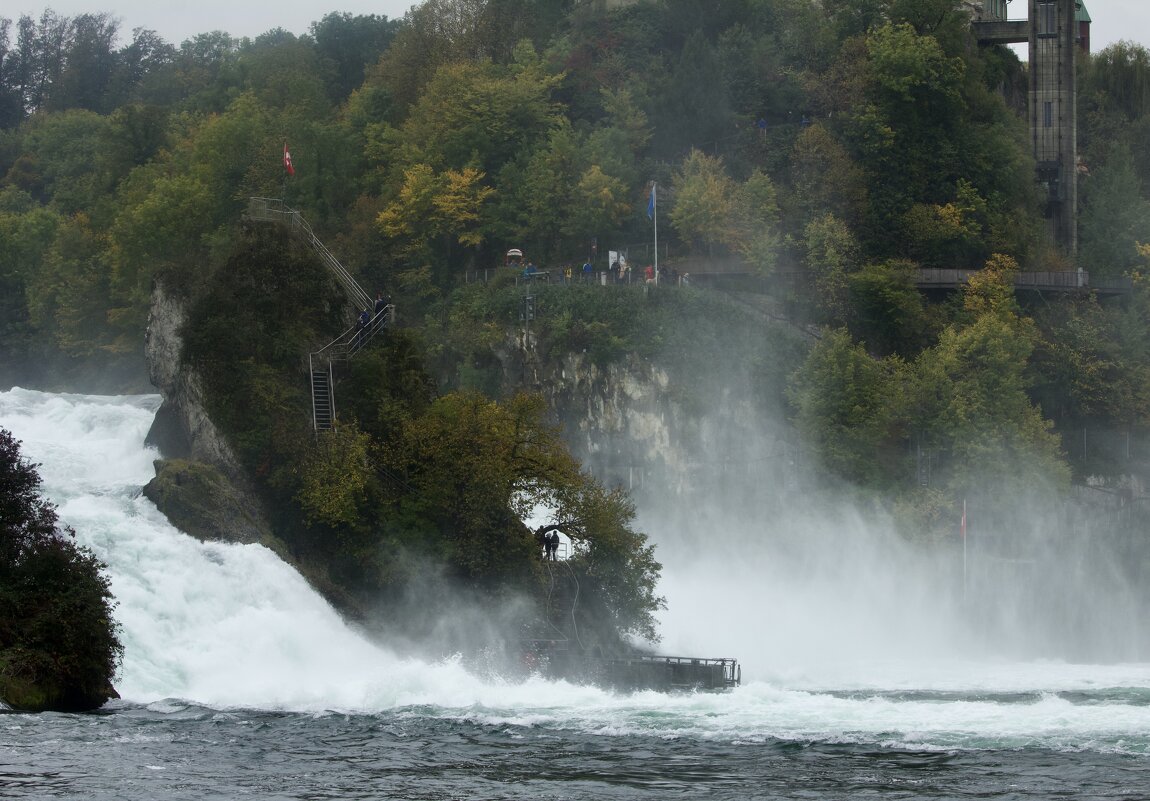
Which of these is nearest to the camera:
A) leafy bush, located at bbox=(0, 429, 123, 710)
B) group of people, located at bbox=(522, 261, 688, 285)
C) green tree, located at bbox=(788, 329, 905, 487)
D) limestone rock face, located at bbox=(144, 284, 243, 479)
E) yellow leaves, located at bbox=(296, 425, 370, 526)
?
leafy bush, located at bbox=(0, 429, 123, 710)

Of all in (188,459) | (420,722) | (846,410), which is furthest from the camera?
(846,410)

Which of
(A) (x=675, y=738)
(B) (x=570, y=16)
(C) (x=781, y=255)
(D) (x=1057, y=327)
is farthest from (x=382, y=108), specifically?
(A) (x=675, y=738)

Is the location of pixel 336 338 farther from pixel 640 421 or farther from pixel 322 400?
pixel 640 421

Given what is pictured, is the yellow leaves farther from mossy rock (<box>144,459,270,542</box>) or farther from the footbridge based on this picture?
mossy rock (<box>144,459,270,542</box>)

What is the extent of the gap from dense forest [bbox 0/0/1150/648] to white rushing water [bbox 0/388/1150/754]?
12.1 metres

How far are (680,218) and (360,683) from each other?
166 feet

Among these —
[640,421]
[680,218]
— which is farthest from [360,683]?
[680,218]

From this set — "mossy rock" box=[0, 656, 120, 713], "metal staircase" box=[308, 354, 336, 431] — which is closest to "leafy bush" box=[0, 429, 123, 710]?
"mossy rock" box=[0, 656, 120, 713]

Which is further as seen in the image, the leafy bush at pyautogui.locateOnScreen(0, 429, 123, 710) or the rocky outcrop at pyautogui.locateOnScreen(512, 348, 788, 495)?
the rocky outcrop at pyautogui.locateOnScreen(512, 348, 788, 495)

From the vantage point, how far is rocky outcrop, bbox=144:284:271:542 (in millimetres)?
88750

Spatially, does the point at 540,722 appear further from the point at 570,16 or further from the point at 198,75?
the point at 198,75

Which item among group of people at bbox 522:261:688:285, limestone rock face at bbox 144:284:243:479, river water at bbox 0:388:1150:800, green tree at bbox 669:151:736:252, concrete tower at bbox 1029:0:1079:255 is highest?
concrete tower at bbox 1029:0:1079:255

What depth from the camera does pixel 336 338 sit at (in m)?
99.8

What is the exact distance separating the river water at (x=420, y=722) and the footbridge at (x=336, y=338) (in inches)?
317
